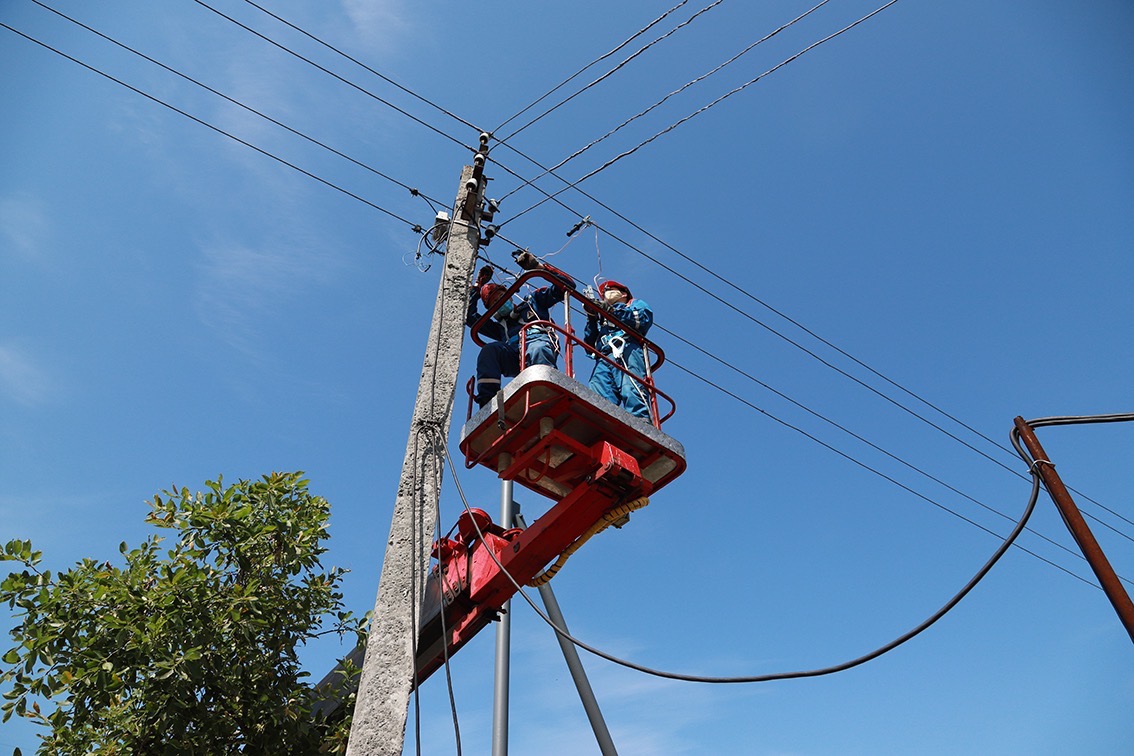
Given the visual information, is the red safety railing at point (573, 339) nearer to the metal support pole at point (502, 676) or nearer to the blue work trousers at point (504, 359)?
the blue work trousers at point (504, 359)

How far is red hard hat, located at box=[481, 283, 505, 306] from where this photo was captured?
7430mm

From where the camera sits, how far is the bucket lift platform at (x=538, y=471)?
18.7 feet

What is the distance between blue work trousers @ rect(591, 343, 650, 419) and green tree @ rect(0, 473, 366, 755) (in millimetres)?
3610

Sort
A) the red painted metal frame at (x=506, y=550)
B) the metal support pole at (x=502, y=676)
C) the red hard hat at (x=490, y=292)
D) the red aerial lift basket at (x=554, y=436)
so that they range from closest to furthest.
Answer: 1. the red aerial lift basket at (x=554, y=436)
2. the red painted metal frame at (x=506, y=550)
3. the red hard hat at (x=490, y=292)
4. the metal support pole at (x=502, y=676)

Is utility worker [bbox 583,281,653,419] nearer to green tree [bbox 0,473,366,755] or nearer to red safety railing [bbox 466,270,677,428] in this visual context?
red safety railing [bbox 466,270,677,428]

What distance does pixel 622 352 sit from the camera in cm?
692

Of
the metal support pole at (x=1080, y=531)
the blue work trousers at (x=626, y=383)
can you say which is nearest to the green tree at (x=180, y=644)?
the blue work trousers at (x=626, y=383)

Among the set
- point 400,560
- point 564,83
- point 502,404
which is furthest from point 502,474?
point 564,83

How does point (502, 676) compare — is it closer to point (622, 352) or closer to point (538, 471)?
point (538, 471)

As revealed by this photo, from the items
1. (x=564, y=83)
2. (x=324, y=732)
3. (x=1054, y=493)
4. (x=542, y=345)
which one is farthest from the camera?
(x=564, y=83)

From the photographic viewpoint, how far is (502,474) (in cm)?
618

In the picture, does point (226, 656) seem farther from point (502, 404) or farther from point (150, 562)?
point (502, 404)

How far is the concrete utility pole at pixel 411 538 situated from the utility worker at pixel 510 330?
68 centimetres

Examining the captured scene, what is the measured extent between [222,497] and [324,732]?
251 centimetres
